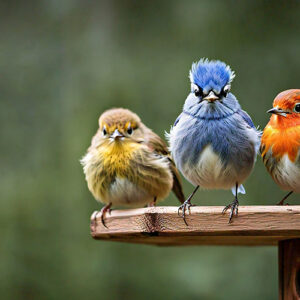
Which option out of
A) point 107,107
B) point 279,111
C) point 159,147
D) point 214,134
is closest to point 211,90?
point 214,134

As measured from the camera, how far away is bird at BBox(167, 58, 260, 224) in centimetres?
313

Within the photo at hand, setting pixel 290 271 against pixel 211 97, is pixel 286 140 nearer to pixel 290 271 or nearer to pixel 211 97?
pixel 211 97

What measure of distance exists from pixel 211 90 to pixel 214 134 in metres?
0.21

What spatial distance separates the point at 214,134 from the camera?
10.5 feet

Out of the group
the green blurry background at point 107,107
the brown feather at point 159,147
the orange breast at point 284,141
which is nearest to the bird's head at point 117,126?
the brown feather at point 159,147

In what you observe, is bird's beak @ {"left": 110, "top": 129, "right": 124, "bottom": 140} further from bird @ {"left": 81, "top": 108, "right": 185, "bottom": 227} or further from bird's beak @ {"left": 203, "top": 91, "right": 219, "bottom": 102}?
bird's beak @ {"left": 203, "top": 91, "right": 219, "bottom": 102}

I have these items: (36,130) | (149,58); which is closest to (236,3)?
(149,58)

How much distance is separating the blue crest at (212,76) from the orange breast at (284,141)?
40cm

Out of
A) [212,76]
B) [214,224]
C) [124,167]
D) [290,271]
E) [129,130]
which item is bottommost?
[290,271]

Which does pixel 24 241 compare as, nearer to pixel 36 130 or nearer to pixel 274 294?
pixel 36 130

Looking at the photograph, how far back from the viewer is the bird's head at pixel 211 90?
311cm

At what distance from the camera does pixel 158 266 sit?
18.8ft

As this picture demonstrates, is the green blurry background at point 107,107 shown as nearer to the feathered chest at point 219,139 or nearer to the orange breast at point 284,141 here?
the orange breast at point 284,141

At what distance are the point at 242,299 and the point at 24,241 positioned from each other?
1.85 meters
